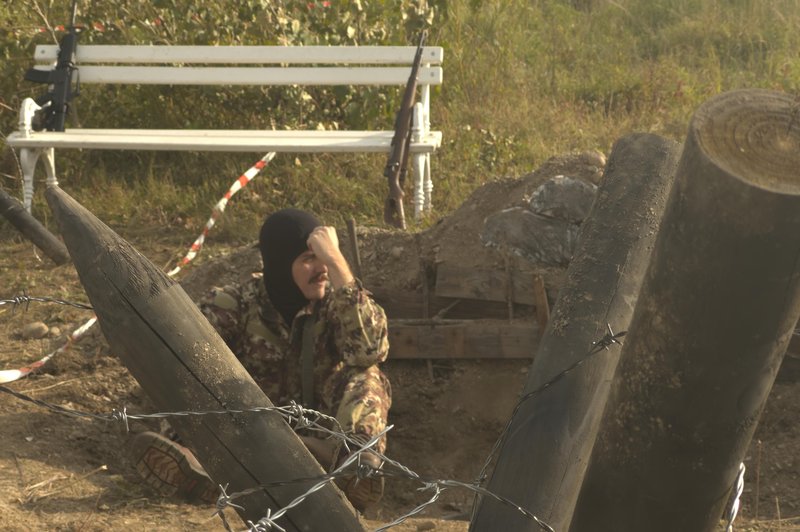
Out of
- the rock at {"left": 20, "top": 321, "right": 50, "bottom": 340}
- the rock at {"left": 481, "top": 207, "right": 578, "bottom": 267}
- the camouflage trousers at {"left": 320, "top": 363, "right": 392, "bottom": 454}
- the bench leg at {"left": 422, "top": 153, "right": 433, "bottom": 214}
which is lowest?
the rock at {"left": 20, "top": 321, "right": 50, "bottom": 340}

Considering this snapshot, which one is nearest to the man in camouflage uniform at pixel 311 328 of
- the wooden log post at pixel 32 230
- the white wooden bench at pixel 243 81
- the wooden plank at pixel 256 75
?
the wooden log post at pixel 32 230

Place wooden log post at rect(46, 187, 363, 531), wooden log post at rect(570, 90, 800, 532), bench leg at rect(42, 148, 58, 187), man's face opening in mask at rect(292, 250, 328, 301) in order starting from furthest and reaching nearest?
1. bench leg at rect(42, 148, 58, 187)
2. man's face opening in mask at rect(292, 250, 328, 301)
3. wooden log post at rect(46, 187, 363, 531)
4. wooden log post at rect(570, 90, 800, 532)

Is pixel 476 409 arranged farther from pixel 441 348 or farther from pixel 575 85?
pixel 575 85

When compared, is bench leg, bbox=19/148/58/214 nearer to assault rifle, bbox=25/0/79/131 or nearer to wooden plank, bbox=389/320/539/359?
assault rifle, bbox=25/0/79/131

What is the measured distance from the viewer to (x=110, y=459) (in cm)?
479

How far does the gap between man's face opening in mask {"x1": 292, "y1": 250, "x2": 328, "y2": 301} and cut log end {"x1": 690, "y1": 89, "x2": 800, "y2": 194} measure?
2.60 metres

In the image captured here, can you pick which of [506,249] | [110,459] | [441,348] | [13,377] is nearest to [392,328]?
[441,348]

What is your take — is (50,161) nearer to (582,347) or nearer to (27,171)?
(27,171)

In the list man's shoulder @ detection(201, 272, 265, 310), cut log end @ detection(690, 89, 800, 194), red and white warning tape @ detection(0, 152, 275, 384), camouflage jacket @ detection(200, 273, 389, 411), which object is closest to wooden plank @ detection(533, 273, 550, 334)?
camouflage jacket @ detection(200, 273, 389, 411)

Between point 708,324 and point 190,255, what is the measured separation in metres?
5.32

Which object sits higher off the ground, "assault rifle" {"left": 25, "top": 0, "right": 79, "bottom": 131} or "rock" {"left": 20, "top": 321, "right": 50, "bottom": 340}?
"assault rifle" {"left": 25, "top": 0, "right": 79, "bottom": 131}

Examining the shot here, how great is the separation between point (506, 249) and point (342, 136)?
8.76 ft

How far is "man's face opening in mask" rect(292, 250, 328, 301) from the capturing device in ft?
15.4

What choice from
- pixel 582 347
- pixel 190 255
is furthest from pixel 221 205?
pixel 582 347
